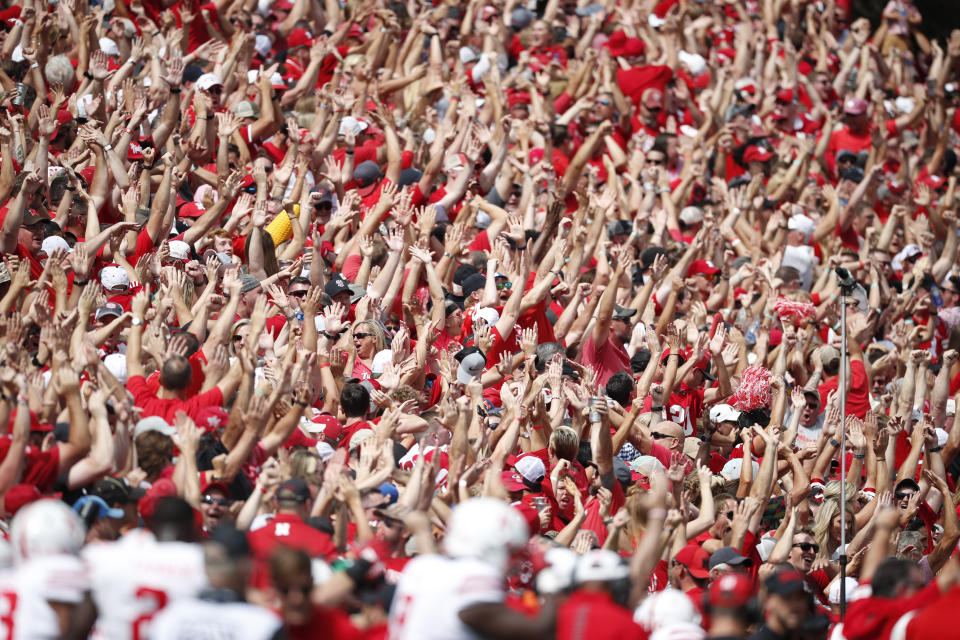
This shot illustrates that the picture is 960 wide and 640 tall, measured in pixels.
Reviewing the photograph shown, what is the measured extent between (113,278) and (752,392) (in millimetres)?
4496

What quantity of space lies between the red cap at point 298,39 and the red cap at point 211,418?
8.36 metres

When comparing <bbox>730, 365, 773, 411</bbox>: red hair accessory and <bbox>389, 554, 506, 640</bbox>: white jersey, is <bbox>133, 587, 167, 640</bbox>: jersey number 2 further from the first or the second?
<bbox>730, 365, 773, 411</bbox>: red hair accessory

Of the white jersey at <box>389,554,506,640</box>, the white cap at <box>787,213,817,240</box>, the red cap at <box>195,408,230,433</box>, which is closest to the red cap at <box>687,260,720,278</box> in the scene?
the white cap at <box>787,213,817,240</box>

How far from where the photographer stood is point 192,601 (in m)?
4.97

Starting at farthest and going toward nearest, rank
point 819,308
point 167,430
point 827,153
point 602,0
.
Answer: point 602,0
point 827,153
point 819,308
point 167,430

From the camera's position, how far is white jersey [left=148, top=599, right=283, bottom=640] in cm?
484

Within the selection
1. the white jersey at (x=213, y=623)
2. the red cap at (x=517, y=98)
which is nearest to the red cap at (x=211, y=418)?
the white jersey at (x=213, y=623)

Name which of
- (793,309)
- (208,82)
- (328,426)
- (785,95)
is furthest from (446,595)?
(785,95)

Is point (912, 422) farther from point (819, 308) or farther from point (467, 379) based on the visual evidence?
point (467, 379)

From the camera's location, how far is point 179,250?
407 inches

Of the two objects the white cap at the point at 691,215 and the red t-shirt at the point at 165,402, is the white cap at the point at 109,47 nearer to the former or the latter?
the white cap at the point at 691,215

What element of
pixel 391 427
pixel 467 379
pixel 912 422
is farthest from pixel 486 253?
pixel 391 427

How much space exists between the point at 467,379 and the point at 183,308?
187 cm

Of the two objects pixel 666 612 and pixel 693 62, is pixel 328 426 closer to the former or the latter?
pixel 666 612
